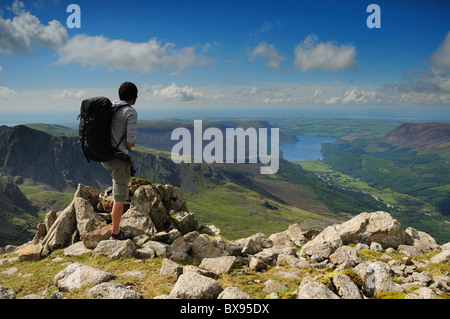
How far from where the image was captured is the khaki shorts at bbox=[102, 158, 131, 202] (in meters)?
11.8

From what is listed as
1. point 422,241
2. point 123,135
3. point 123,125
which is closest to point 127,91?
point 123,125

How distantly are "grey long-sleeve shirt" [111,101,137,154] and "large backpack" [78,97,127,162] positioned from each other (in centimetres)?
22

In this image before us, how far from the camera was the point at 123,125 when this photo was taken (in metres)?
11.2

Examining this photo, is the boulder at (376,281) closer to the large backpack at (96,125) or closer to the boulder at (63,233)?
the large backpack at (96,125)

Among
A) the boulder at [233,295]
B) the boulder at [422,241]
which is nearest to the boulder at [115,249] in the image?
the boulder at [233,295]

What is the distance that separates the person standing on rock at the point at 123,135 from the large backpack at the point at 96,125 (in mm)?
301

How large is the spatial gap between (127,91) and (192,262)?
9.22 meters

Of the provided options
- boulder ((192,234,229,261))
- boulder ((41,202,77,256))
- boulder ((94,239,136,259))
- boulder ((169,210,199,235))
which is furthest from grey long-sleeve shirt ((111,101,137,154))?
boulder ((169,210,199,235))

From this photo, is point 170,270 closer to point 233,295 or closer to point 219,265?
point 219,265

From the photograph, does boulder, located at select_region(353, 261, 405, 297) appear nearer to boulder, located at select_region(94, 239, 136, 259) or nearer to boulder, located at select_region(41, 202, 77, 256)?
boulder, located at select_region(94, 239, 136, 259)

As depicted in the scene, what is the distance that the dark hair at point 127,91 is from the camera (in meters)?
11.4
